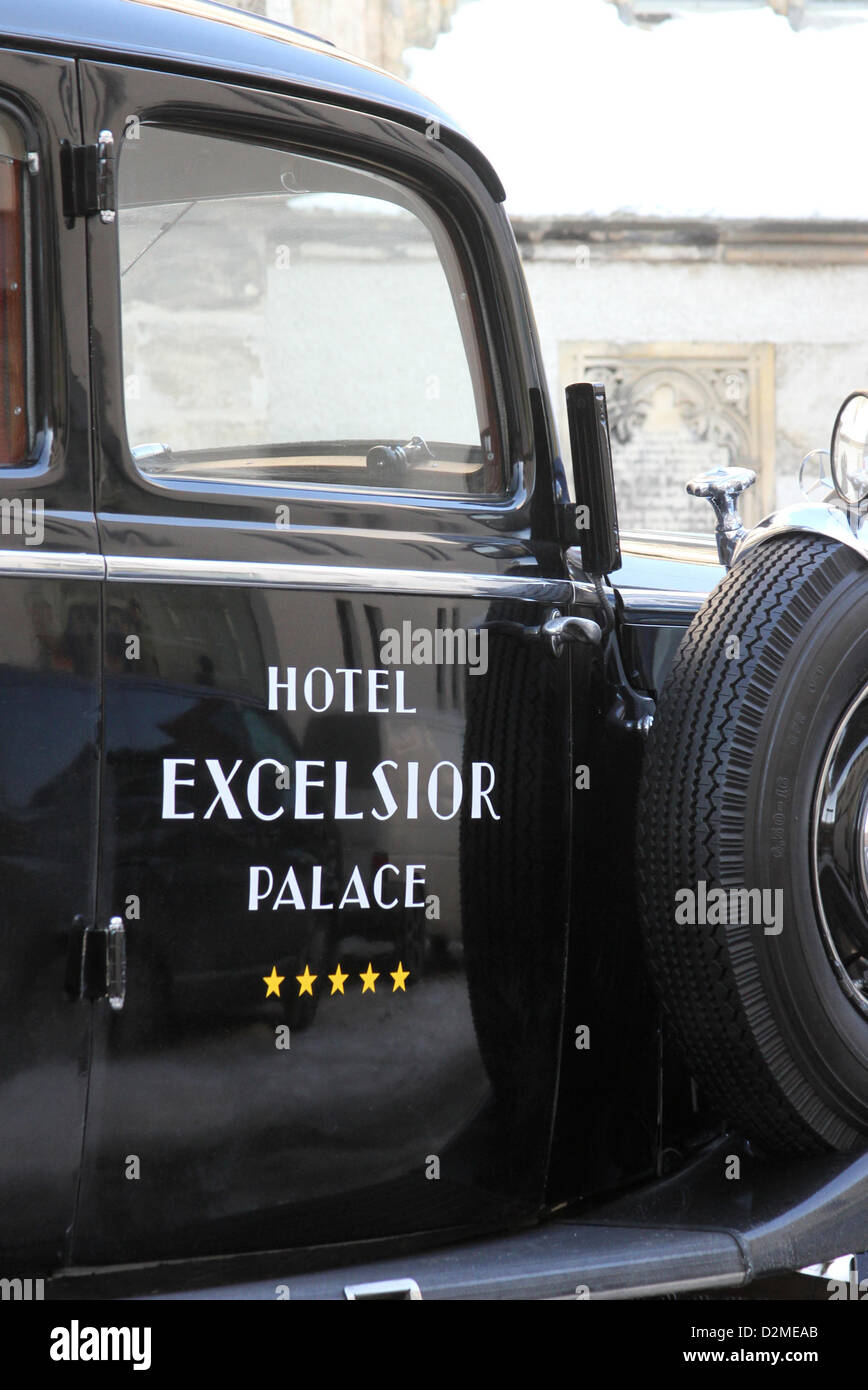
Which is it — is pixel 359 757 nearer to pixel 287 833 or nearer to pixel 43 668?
pixel 287 833

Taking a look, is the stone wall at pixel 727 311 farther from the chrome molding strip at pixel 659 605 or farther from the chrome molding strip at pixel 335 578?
the chrome molding strip at pixel 335 578

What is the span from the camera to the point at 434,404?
2213 millimetres

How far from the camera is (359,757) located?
1.99 meters

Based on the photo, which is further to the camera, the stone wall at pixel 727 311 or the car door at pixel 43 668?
the stone wall at pixel 727 311

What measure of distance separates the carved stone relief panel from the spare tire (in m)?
10.6

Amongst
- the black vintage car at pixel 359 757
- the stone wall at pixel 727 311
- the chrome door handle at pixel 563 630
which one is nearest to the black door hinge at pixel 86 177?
the black vintage car at pixel 359 757

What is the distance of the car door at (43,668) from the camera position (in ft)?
5.66

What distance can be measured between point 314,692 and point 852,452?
40.8 inches

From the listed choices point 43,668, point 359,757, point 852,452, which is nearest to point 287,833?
point 359,757

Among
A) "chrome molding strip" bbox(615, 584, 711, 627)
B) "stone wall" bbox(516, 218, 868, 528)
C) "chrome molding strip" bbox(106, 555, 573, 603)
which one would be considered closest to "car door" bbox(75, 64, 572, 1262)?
"chrome molding strip" bbox(106, 555, 573, 603)

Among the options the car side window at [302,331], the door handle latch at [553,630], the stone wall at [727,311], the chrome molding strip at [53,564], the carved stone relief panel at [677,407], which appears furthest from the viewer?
the carved stone relief panel at [677,407]
